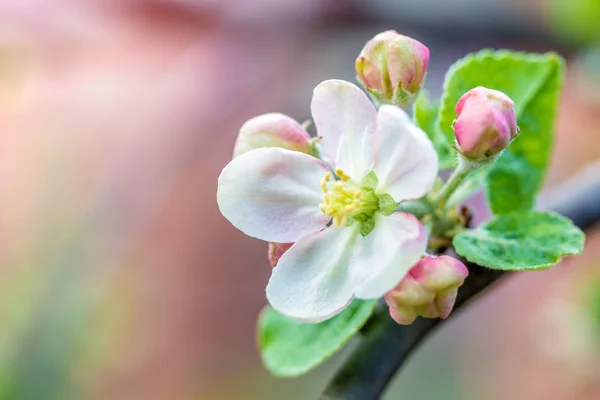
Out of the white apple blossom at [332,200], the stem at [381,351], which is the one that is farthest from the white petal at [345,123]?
the stem at [381,351]

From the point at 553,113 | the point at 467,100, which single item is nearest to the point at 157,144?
the point at 553,113

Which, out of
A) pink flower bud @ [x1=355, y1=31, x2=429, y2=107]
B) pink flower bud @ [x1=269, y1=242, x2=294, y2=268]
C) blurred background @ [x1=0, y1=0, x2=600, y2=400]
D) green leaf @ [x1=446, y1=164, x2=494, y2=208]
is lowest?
blurred background @ [x1=0, y1=0, x2=600, y2=400]

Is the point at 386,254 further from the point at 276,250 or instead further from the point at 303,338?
the point at 303,338

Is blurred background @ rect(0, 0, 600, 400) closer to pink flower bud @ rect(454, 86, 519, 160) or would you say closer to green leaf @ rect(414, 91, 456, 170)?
green leaf @ rect(414, 91, 456, 170)

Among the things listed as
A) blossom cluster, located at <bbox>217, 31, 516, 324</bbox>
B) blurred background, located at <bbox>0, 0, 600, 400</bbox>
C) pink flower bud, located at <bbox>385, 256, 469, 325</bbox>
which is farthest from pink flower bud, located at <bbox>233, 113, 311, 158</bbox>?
blurred background, located at <bbox>0, 0, 600, 400</bbox>

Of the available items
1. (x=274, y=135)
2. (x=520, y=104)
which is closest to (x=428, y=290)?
(x=274, y=135)

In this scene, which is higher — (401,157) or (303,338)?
(401,157)

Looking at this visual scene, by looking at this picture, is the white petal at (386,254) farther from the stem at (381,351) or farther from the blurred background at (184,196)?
the blurred background at (184,196)

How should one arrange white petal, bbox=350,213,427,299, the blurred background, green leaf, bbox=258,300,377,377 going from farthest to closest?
the blurred background
green leaf, bbox=258,300,377,377
white petal, bbox=350,213,427,299
